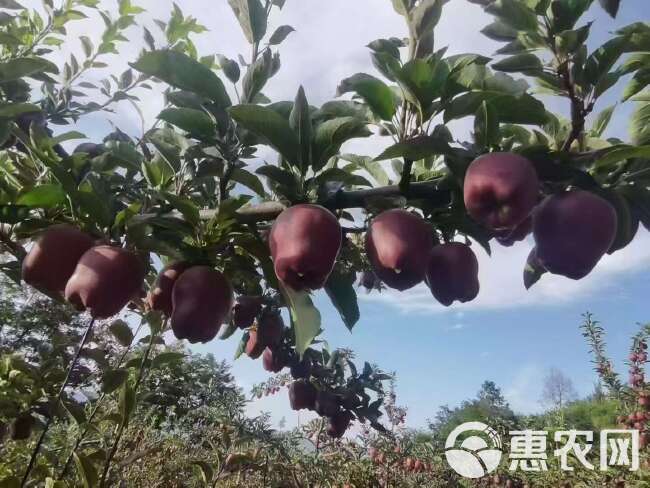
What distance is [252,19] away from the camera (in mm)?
1157

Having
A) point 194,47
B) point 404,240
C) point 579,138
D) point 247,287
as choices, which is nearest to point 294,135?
point 404,240

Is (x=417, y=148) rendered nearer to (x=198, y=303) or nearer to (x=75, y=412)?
(x=198, y=303)

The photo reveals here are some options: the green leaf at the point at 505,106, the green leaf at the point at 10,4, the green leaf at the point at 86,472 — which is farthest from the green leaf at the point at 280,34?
the green leaf at the point at 86,472

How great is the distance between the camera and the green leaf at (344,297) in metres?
1.13

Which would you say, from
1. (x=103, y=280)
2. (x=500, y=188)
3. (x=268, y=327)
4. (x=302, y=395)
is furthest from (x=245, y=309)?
(x=302, y=395)

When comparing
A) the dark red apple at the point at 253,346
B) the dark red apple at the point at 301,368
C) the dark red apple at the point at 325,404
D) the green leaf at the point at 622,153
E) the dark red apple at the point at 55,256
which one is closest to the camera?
the green leaf at the point at 622,153

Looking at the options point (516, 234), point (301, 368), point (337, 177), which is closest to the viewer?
point (337, 177)

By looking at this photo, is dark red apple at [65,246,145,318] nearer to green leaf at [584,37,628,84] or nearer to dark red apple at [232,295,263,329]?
dark red apple at [232,295,263,329]

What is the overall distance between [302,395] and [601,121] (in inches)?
76.7

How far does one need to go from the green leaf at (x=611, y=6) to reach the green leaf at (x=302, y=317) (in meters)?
0.84

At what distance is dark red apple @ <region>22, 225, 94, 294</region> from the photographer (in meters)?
1.02

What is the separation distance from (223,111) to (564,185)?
0.71 metres

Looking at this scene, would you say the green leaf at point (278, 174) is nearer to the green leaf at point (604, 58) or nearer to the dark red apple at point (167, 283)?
the dark red apple at point (167, 283)

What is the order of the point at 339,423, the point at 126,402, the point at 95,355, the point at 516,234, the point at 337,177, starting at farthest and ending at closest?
the point at 339,423, the point at 95,355, the point at 126,402, the point at 516,234, the point at 337,177
